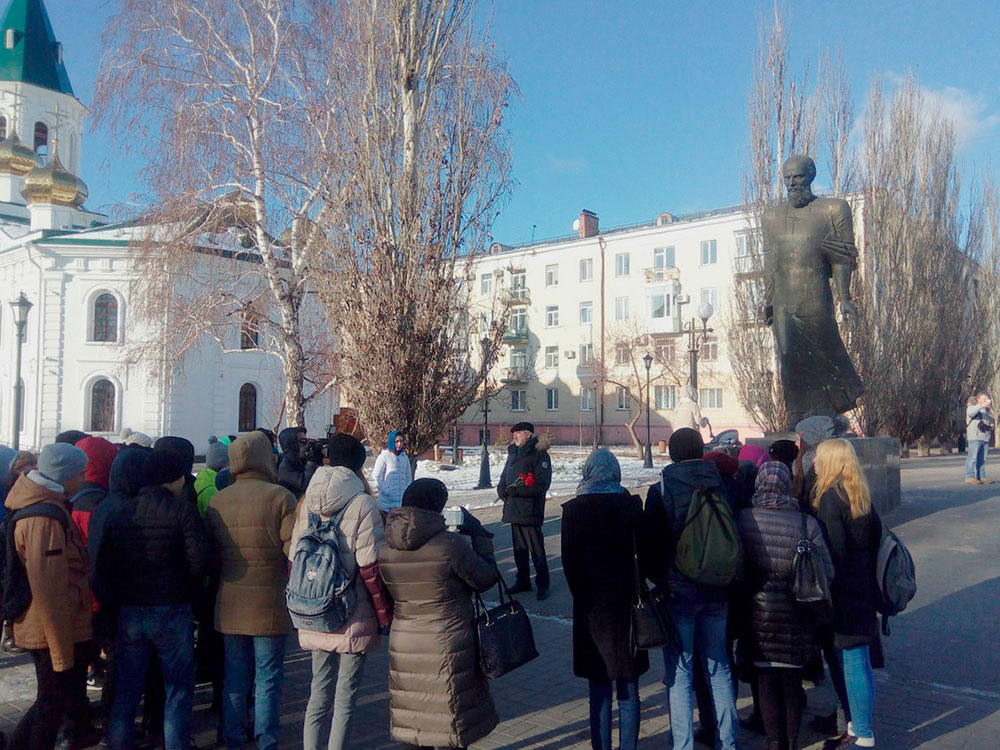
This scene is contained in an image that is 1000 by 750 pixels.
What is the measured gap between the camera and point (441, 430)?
10406 mm

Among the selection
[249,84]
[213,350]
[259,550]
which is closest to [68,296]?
[213,350]

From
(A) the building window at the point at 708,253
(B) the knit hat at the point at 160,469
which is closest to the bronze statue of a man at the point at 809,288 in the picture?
(B) the knit hat at the point at 160,469

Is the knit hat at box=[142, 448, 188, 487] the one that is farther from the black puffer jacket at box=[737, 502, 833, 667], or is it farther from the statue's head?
the statue's head

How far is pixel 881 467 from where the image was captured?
11000mm

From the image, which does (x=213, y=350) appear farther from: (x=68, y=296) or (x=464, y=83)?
(x=464, y=83)

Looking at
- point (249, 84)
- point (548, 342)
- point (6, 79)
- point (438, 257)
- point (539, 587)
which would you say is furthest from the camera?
point (548, 342)

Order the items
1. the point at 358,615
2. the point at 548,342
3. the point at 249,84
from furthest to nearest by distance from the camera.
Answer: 1. the point at 548,342
2. the point at 249,84
3. the point at 358,615

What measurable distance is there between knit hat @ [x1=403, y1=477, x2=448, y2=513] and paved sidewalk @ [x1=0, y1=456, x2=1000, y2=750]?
171 centimetres

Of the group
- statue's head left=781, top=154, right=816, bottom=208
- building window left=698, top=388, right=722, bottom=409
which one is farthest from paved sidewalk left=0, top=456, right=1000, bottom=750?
building window left=698, top=388, right=722, bottom=409

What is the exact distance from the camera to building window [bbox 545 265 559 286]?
1914 inches

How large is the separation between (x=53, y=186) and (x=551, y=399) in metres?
28.6

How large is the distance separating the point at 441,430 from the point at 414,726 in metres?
6.57

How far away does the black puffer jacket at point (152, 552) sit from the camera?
4.23 m

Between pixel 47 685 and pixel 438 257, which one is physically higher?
pixel 438 257
